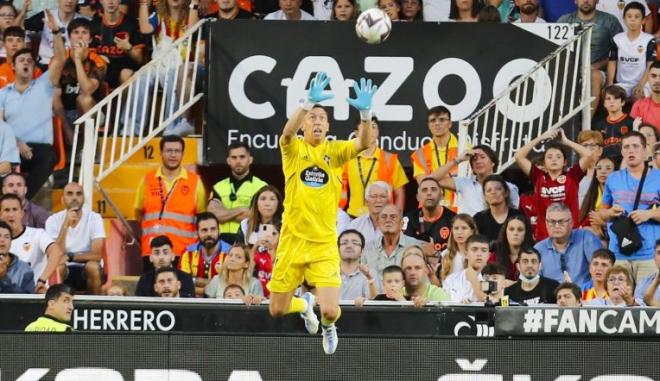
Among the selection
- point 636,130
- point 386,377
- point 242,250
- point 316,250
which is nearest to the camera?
point 386,377

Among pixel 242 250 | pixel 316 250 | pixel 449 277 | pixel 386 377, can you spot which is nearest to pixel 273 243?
pixel 242 250

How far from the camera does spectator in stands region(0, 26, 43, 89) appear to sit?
70.9ft

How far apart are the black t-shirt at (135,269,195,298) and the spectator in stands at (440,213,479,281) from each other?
2427 mm

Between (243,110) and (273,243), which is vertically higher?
(243,110)

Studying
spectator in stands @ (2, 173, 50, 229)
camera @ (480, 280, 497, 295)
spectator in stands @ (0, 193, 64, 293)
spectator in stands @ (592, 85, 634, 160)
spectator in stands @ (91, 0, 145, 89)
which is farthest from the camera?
spectator in stands @ (91, 0, 145, 89)

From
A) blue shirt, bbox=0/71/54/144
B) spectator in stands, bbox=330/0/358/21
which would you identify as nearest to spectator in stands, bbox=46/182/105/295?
blue shirt, bbox=0/71/54/144

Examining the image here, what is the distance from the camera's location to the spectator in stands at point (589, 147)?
19.7 metres

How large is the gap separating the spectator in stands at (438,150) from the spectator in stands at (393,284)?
7.70 ft

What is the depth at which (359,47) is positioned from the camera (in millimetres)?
21359

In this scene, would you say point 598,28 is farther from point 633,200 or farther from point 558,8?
point 633,200

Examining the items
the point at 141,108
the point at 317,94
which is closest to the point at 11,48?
the point at 141,108

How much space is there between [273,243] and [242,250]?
55 cm

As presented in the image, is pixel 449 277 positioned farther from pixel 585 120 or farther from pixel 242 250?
pixel 585 120

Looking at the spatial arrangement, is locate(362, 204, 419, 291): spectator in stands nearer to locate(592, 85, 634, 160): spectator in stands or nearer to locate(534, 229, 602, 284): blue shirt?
locate(534, 229, 602, 284): blue shirt
